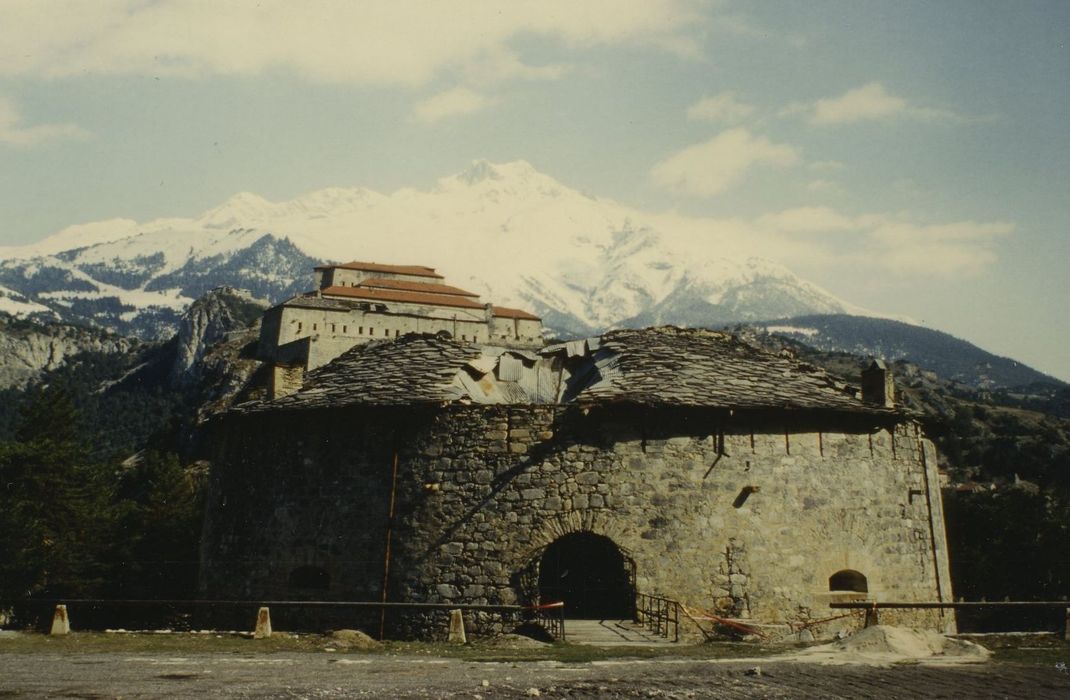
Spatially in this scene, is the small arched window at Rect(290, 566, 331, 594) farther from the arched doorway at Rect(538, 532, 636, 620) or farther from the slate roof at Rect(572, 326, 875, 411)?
the slate roof at Rect(572, 326, 875, 411)

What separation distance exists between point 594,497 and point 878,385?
6.96 meters

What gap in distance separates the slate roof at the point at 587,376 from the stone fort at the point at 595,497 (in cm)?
8

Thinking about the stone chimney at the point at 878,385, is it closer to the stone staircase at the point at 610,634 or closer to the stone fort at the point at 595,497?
the stone fort at the point at 595,497

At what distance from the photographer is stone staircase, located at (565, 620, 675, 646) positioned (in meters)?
14.5

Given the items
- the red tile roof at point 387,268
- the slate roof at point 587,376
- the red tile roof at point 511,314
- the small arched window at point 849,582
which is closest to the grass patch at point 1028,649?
the small arched window at point 849,582

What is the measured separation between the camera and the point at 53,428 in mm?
60094

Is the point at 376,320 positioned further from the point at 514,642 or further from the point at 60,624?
the point at 514,642

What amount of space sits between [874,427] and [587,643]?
764 cm

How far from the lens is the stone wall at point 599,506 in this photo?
53.6 ft

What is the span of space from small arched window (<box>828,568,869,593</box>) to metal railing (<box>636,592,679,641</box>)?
350 centimetres

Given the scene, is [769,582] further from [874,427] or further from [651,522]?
[874,427]

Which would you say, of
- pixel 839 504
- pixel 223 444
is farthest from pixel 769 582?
pixel 223 444

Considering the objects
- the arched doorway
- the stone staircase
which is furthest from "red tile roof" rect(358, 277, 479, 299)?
the stone staircase

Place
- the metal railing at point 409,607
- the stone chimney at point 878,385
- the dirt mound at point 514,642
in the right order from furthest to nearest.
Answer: the stone chimney at point 878,385 → the metal railing at point 409,607 → the dirt mound at point 514,642
